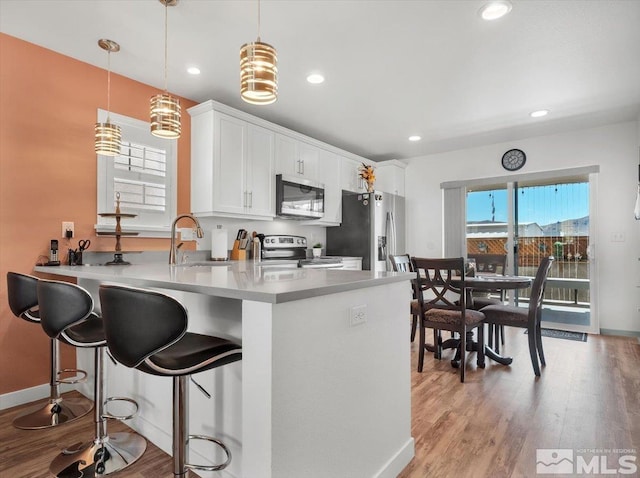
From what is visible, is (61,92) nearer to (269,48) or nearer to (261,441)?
(269,48)

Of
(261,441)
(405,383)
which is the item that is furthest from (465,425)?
(261,441)

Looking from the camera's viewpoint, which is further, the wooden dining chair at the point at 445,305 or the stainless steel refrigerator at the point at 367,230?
the stainless steel refrigerator at the point at 367,230

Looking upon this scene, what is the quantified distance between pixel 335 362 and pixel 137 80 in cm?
303

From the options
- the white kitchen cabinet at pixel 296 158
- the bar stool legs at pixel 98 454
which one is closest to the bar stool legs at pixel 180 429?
the bar stool legs at pixel 98 454

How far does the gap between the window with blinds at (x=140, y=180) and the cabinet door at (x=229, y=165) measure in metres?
0.41

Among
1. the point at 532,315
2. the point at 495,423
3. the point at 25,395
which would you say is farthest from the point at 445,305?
the point at 25,395

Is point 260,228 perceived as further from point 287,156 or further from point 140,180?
point 140,180

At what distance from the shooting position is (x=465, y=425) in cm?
211

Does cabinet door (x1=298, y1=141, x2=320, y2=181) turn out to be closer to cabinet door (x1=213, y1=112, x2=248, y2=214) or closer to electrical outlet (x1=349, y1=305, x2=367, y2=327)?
cabinet door (x1=213, y1=112, x2=248, y2=214)

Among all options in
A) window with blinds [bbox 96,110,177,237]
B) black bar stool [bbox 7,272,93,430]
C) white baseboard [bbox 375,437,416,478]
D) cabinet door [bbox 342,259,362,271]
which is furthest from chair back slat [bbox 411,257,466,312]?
black bar stool [bbox 7,272,93,430]

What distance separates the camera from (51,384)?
89.8 inches

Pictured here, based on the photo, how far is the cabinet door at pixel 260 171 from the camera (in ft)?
11.9

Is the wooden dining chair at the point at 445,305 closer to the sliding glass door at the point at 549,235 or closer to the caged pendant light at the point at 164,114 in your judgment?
the caged pendant light at the point at 164,114

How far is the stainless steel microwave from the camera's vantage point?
3.90 metres
